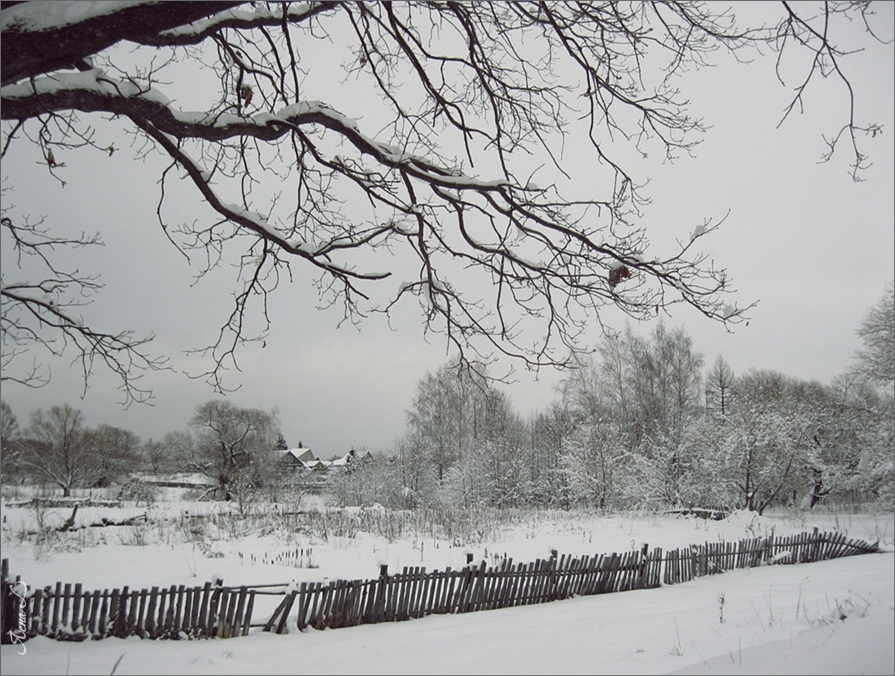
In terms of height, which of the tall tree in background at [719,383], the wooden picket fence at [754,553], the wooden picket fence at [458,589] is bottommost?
the wooden picket fence at [754,553]

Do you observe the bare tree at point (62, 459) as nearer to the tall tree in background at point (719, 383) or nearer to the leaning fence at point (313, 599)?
the leaning fence at point (313, 599)

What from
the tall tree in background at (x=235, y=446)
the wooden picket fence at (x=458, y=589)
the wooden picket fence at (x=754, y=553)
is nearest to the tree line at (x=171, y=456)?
the tall tree in background at (x=235, y=446)

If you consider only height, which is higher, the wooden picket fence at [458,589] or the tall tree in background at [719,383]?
the tall tree in background at [719,383]

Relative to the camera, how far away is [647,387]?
30.8 m

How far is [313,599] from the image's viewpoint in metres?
6.89

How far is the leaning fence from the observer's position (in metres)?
5.95

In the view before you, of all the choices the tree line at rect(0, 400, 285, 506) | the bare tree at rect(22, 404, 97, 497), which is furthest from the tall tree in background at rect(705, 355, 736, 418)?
the bare tree at rect(22, 404, 97, 497)

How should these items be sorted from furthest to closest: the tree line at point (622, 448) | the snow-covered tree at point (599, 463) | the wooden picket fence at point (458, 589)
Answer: the snow-covered tree at point (599, 463) < the tree line at point (622, 448) < the wooden picket fence at point (458, 589)

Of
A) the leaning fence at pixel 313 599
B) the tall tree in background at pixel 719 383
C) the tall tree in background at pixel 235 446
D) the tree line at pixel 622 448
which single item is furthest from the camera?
the tall tree in background at pixel 719 383

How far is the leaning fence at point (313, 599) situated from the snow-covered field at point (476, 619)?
22 centimetres

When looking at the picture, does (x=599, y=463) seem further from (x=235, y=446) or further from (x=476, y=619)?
(x=476, y=619)

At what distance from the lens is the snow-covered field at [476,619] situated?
445cm

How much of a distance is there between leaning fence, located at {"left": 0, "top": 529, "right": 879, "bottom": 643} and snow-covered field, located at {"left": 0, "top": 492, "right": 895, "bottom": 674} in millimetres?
216

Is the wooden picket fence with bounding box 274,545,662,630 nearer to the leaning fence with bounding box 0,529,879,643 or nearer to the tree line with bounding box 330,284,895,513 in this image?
the leaning fence with bounding box 0,529,879,643
